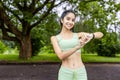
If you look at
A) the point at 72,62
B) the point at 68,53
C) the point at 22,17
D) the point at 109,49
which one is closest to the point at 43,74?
the point at 22,17

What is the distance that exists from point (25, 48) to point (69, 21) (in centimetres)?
1981

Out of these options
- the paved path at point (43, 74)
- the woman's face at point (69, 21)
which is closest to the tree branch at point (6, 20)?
the paved path at point (43, 74)

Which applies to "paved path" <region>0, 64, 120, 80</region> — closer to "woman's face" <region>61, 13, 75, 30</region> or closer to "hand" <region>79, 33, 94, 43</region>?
"woman's face" <region>61, 13, 75, 30</region>

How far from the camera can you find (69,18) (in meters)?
3.24

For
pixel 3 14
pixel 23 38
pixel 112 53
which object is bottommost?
pixel 112 53

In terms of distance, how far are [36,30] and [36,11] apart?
3228mm

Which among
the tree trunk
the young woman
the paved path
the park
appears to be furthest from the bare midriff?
the tree trunk

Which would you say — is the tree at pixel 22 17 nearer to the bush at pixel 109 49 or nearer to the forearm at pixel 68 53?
the bush at pixel 109 49

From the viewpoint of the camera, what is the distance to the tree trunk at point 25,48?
74.0 feet

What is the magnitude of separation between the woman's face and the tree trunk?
1932 centimetres

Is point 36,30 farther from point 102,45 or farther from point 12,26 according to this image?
point 102,45

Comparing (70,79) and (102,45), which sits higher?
(70,79)

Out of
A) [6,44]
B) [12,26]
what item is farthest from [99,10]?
[6,44]

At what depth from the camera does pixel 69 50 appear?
9.96 feet
